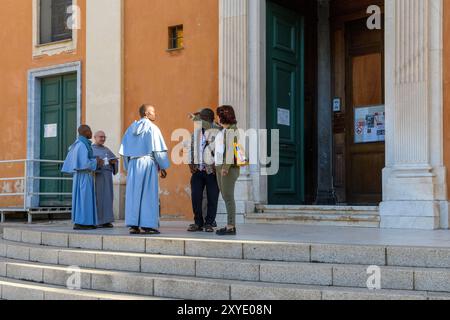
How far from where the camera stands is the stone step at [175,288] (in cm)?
521

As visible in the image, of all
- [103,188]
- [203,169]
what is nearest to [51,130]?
[103,188]

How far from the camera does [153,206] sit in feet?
26.5

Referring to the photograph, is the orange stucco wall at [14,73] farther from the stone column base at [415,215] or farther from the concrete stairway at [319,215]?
the stone column base at [415,215]

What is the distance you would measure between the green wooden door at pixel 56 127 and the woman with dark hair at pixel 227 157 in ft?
21.6

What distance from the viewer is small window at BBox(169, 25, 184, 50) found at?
11.5m

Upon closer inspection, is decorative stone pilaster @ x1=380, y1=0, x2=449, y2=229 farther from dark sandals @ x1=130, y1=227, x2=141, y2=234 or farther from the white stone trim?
the white stone trim

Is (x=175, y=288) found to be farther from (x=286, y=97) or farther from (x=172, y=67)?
(x=172, y=67)

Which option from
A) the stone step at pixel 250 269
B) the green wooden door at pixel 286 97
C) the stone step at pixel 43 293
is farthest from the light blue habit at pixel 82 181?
the green wooden door at pixel 286 97

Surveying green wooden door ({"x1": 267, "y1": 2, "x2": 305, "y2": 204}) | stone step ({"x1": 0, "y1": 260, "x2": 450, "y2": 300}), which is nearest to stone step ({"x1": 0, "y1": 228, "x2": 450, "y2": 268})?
stone step ({"x1": 0, "y1": 260, "x2": 450, "y2": 300})

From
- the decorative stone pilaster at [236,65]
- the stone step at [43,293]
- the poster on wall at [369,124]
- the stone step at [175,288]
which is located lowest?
the stone step at [43,293]

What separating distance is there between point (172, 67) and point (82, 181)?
320 cm

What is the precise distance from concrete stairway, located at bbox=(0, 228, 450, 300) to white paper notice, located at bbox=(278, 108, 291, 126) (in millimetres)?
4366
